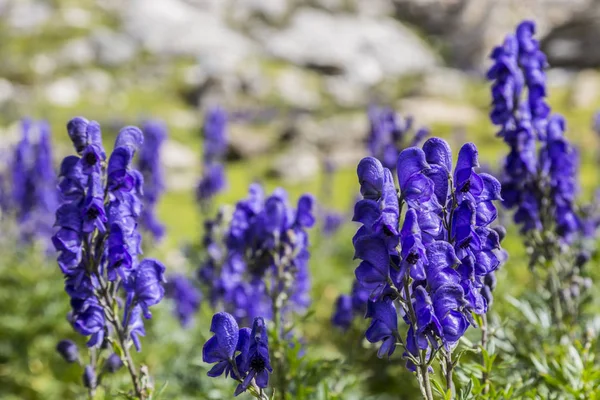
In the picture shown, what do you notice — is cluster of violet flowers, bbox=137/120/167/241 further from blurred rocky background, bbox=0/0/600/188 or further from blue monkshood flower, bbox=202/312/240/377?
blurred rocky background, bbox=0/0/600/188

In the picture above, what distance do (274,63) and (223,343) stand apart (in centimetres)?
7710

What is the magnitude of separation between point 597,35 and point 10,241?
200 feet

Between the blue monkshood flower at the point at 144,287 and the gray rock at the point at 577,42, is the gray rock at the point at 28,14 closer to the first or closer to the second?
the gray rock at the point at 577,42

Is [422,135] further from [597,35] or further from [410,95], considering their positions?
[597,35]

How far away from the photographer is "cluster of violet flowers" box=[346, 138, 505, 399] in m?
1.93

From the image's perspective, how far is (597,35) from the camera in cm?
5684

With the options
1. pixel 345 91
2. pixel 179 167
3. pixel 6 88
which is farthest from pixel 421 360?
pixel 345 91

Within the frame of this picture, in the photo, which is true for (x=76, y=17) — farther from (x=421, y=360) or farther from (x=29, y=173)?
(x=421, y=360)

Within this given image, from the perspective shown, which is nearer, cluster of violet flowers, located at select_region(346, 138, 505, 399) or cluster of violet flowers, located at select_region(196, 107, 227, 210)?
cluster of violet flowers, located at select_region(346, 138, 505, 399)

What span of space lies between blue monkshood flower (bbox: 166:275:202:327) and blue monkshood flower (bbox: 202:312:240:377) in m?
4.35

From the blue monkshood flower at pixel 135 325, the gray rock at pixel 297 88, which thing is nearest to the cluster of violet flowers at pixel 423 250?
the blue monkshood flower at pixel 135 325

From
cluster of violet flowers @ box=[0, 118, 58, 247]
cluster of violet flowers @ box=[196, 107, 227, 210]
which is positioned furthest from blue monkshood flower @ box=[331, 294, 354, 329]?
cluster of violet flowers @ box=[0, 118, 58, 247]

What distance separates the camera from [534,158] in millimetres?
3521

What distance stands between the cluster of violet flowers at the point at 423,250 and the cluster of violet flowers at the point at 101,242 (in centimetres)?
107
